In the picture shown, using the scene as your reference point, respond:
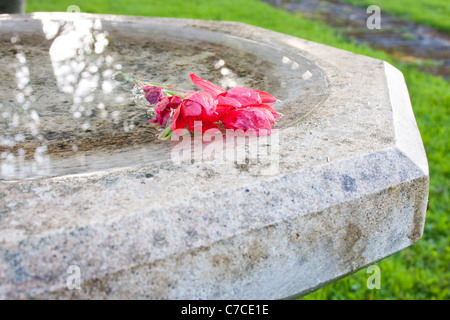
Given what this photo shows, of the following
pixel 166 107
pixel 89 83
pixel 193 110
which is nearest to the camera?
pixel 193 110

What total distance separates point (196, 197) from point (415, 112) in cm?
431

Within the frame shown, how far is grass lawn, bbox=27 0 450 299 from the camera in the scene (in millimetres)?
2777

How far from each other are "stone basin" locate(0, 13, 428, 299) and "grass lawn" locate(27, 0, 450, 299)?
145cm

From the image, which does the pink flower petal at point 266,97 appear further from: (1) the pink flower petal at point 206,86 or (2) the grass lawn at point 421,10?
(2) the grass lawn at point 421,10

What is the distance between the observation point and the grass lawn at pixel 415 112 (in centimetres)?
278

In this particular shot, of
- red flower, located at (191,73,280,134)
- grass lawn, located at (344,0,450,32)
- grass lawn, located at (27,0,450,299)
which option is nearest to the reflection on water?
red flower, located at (191,73,280,134)

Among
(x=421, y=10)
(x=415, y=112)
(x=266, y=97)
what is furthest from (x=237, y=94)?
(x=421, y=10)

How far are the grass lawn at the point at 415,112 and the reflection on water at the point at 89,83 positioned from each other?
1391 mm

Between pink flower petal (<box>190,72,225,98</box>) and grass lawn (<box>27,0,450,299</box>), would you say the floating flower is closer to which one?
pink flower petal (<box>190,72,225,98</box>)

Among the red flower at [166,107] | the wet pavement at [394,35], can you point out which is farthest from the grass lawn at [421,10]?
the red flower at [166,107]

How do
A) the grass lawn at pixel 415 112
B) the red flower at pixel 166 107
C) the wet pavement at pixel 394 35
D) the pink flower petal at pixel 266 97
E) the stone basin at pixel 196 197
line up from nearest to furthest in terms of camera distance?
the stone basin at pixel 196 197, the red flower at pixel 166 107, the pink flower petal at pixel 266 97, the grass lawn at pixel 415 112, the wet pavement at pixel 394 35

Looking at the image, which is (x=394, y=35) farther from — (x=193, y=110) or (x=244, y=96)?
(x=193, y=110)

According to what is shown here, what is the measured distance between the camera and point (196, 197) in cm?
95
